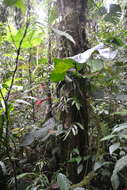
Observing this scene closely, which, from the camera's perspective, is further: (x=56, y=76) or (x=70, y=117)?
(x=70, y=117)

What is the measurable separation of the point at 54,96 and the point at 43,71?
0.76 feet

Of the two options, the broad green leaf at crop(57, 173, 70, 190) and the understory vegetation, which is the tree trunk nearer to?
the understory vegetation

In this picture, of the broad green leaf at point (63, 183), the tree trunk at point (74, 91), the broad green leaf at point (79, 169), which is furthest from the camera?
the tree trunk at point (74, 91)

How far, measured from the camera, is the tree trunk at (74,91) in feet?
4.81

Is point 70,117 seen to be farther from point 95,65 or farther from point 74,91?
point 95,65

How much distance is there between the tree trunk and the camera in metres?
1.47

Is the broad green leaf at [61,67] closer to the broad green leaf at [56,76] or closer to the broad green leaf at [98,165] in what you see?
the broad green leaf at [56,76]

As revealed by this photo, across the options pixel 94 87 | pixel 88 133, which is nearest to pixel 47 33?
pixel 94 87

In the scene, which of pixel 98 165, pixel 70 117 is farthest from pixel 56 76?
pixel 98 165

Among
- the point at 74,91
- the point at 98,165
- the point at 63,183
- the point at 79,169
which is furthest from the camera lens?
the point at 74,91

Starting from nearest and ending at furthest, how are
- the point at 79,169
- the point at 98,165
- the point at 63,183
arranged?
1. the point at 63,183
2. the point at 98,165
3. the point at 79,169

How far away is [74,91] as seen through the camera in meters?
1.47

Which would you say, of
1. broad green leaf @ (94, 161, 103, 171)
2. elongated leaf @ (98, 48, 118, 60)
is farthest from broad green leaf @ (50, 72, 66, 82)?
broad green leaf @ (94, 161, 103, 171)

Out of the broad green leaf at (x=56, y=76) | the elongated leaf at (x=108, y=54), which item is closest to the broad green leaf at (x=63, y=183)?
the broad green leaf at (x=56, y=76)
